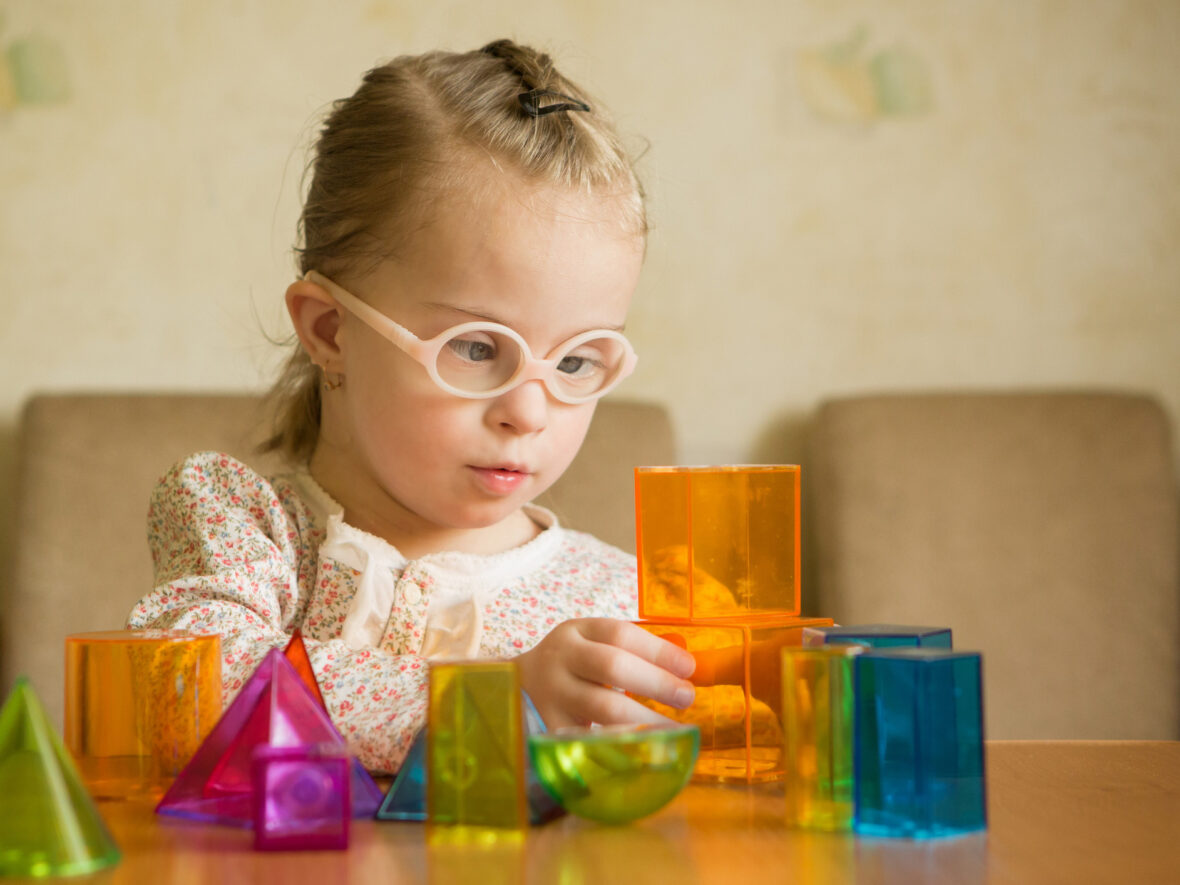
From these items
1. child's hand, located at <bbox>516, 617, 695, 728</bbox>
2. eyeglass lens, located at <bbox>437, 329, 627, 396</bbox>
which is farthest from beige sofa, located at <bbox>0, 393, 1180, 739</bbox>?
child's hand, located at <bbox>516, 617, 695, 728</bbox>

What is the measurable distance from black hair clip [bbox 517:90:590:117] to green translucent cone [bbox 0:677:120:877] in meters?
0.69

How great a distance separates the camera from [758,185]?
2.06 m

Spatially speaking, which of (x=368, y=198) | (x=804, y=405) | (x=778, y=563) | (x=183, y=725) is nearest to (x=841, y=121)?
(x=804, y=405)

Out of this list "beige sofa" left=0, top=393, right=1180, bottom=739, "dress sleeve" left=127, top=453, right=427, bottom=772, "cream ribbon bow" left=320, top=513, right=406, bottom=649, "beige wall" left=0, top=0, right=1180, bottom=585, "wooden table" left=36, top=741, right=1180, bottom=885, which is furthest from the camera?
"beige wall" left=0, top=0, right=1180, bottom=585

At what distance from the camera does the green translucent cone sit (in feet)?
1.47

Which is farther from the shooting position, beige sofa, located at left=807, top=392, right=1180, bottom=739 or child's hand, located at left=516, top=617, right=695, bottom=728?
beige sofa, located at left=807, top=392, right=1180, bottom=739

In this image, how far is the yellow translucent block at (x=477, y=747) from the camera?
1.60 feet

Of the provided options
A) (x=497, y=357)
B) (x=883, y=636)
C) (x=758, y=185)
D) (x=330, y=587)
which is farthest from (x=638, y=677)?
(x=758, y=185)

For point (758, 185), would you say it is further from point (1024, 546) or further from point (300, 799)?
point (300, 799)

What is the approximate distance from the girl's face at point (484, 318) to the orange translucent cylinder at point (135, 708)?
380mm

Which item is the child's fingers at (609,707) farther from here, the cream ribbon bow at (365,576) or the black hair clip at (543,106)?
the black hair clip at (543,106)

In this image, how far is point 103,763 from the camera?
574mm

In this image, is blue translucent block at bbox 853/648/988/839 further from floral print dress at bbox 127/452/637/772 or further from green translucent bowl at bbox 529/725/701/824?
floral print dress at bbox 127/452/637/772

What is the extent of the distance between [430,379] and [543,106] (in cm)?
27
